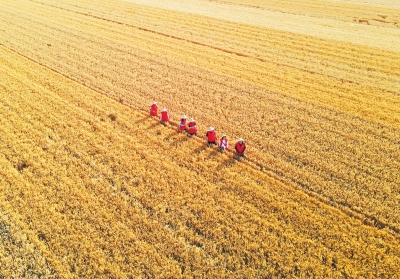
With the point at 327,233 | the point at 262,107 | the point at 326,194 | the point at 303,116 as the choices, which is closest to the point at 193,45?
the point at 262,107

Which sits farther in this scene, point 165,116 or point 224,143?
point 165,116

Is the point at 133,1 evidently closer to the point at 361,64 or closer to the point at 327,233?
the point at 361,64

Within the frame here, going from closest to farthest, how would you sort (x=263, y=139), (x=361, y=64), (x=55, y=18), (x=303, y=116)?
(x=263, y=139)
(x=303, y=116)
(x=361, y=64)
(x=55, y=18)

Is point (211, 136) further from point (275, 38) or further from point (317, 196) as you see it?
point (275, 38)

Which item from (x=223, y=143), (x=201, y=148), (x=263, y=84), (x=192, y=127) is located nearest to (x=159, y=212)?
(x=201, y=148)

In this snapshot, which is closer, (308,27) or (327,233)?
(327,233)

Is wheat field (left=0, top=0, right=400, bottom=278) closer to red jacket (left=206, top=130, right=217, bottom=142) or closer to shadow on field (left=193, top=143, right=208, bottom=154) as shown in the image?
shadow on field (left=193, top=143, right=208, bottom=154)
